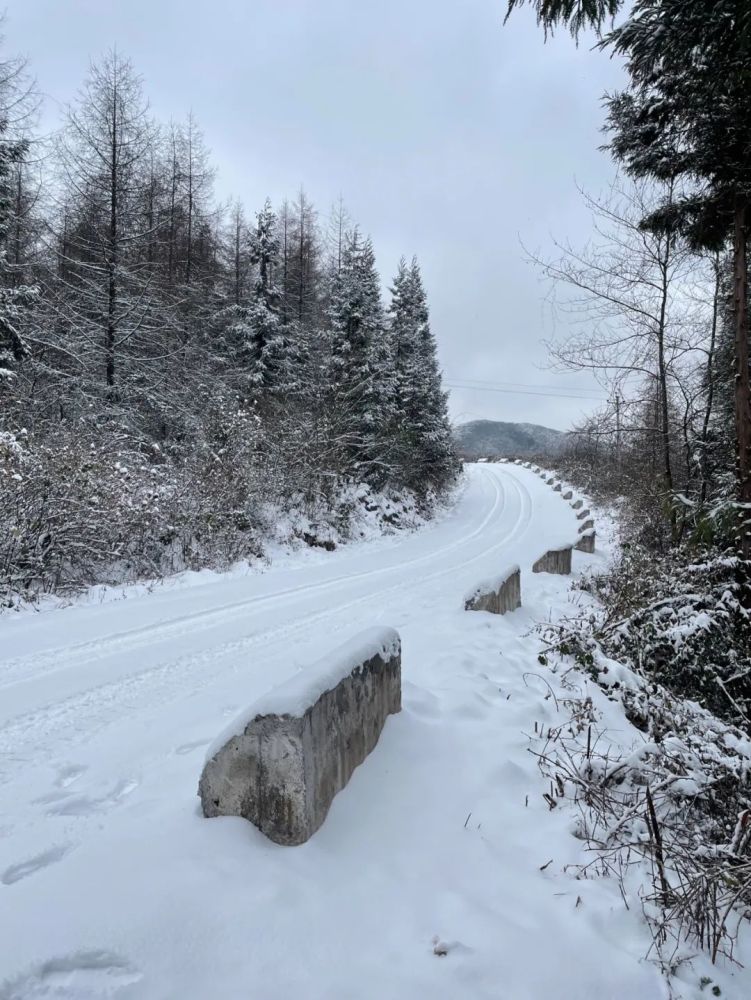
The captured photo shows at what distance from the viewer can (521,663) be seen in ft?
17.2

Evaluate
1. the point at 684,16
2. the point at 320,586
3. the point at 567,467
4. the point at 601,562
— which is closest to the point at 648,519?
the point at 601,562

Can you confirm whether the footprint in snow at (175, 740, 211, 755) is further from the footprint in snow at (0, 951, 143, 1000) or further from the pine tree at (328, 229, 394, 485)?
the pine tree at (328, 229, 394, 485)

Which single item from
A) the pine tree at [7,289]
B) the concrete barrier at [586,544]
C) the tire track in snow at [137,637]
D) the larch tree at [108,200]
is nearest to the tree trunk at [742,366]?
the tire track in snow at [137,637]

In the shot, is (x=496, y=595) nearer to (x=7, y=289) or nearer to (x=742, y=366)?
(x=742, y=366)

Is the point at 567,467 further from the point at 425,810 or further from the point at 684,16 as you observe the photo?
the point at 425,810

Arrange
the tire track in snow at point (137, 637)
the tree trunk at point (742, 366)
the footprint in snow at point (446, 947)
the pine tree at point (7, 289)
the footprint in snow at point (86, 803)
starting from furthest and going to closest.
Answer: the pine tree at point (7, 289)
the tree trunk at point (742, 366)
the tire track in snow at point (137, 637)
the footprint in snow at point (86, 803)
the footprint in snow at point (446, 947)

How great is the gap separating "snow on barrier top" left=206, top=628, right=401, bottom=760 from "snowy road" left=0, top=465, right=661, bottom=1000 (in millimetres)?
429

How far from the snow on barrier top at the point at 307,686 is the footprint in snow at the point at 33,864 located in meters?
0.73

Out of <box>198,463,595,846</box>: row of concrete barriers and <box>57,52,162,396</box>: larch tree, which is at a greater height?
<box>57,52,162,396</box>: larch tree

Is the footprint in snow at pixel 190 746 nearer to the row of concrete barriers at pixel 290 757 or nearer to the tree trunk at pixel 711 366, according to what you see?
the row of concrete barriers at pixel 290 757

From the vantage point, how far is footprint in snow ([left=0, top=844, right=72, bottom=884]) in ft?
7.02

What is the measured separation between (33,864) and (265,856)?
3.26ft

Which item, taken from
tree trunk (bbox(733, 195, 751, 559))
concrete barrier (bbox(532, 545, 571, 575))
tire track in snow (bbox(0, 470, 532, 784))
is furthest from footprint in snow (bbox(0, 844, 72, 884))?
concrete barrier (bbox(532, 545, 571, 575))

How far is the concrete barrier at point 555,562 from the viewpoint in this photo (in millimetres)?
11125
